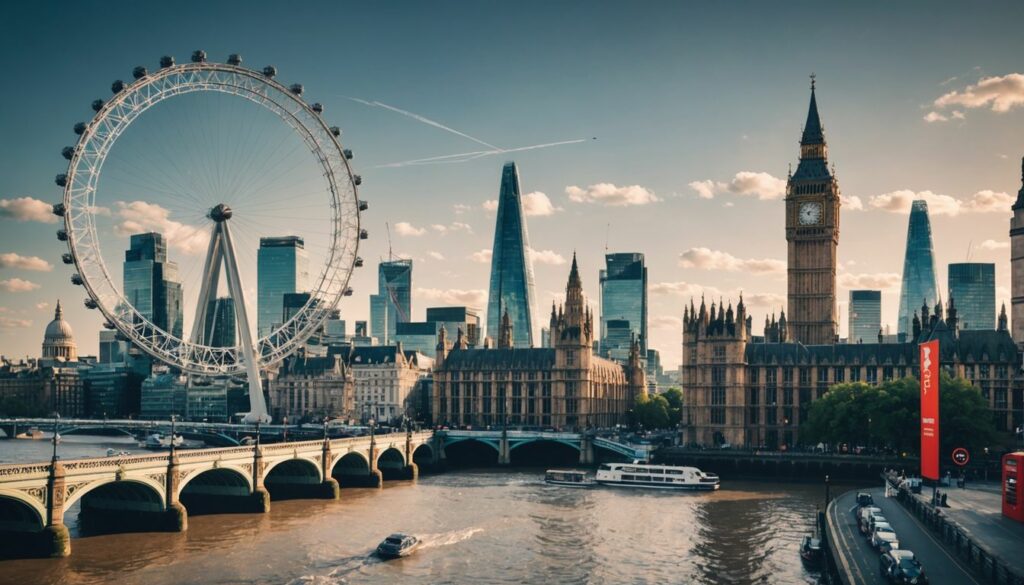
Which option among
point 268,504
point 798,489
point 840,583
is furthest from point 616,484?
point 840,583

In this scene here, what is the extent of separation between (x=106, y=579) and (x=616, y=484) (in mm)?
65555

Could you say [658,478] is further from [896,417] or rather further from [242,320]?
[242,320]

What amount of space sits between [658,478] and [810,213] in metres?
75.5

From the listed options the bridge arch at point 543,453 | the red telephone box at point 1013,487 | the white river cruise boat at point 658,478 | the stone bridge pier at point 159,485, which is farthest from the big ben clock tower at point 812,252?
the red telephone box at point 1013,487

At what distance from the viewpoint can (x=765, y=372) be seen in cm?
14712

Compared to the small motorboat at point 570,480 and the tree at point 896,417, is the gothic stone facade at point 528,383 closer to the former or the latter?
the tree at point 896,417

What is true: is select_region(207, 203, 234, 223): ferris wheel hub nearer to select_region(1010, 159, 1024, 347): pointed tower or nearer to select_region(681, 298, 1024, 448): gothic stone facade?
select_region(681, 298, 1024, 448): gothic stone facade

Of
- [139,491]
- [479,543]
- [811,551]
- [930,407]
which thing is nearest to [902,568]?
[811,551]

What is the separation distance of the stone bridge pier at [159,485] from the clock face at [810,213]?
288ft

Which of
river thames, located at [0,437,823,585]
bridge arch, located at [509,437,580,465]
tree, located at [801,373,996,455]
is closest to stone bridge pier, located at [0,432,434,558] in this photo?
river thames, located at [0,437,823,585]

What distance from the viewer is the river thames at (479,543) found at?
221 ft

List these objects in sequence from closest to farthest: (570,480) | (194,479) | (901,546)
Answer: (901,546), (194,479), (570,480)

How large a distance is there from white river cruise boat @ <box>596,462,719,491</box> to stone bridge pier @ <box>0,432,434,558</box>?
90.5 ft

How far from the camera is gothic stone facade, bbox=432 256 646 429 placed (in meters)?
182
